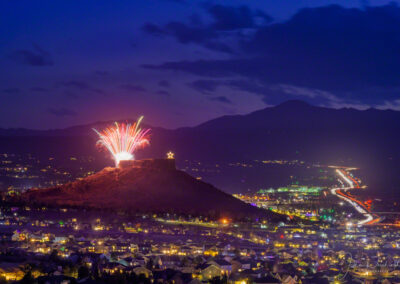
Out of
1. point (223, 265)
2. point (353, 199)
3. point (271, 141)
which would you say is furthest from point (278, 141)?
point (223, 265)

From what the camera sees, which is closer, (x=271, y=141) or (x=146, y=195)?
(x=146, y=195)

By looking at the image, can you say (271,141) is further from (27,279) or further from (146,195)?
(27,279)

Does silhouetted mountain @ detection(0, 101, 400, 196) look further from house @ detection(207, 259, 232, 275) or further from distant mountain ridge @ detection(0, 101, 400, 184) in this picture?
house @ detection(207, 259, 232, 275)

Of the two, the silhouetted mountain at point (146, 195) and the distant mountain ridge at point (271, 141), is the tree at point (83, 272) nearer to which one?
the silhouetted mountain at point (146, 195)

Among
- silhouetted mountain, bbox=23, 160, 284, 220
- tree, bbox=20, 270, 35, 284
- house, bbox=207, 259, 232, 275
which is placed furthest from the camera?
silhouetted mountain, bbox=23, 160, 284, 220

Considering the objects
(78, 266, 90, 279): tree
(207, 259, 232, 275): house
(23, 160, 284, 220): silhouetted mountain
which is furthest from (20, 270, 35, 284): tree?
(23, 160, 284, 220): silhouetted mountain
